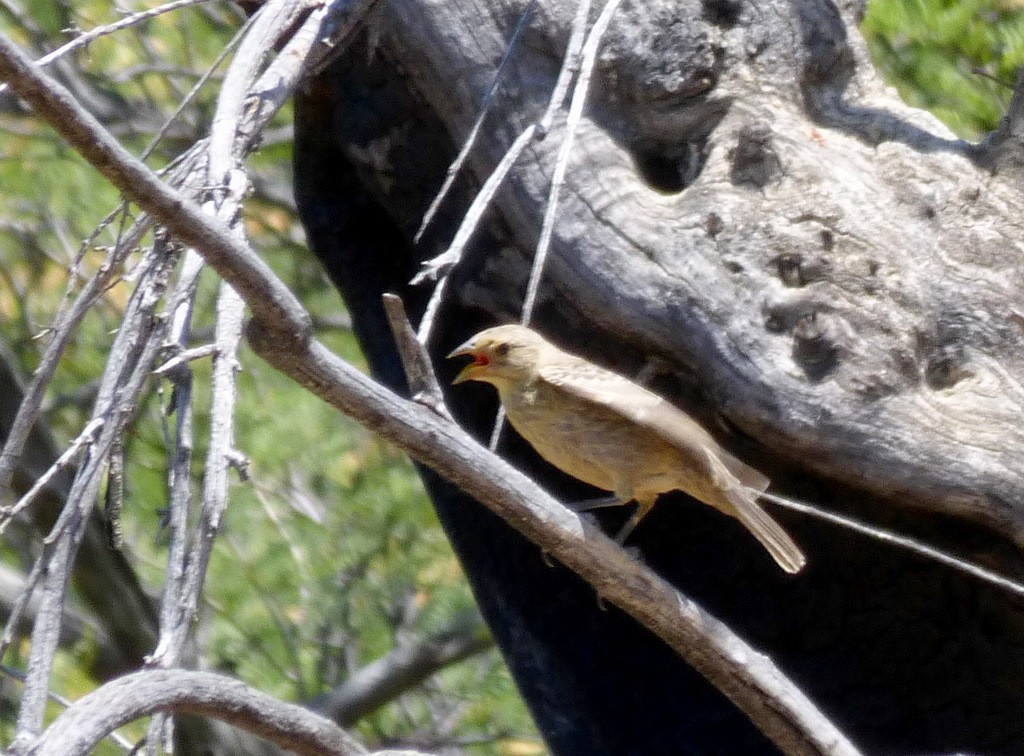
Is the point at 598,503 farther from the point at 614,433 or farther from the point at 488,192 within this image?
the point at 488,192

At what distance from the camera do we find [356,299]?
384 cm

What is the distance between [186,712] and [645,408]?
1.10m

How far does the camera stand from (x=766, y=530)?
2.69m

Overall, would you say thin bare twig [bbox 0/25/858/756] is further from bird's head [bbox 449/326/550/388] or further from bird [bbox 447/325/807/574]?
bird's head [bbox 449/326/550/388]

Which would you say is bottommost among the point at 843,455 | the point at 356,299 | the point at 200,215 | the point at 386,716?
the point at 386,716

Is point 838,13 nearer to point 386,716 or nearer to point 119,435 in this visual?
point 119,435

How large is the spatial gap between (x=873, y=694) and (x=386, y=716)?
366 cm

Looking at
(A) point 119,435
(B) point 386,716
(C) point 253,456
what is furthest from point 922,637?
(B) point 386,716

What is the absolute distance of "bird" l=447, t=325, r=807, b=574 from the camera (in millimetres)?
2684

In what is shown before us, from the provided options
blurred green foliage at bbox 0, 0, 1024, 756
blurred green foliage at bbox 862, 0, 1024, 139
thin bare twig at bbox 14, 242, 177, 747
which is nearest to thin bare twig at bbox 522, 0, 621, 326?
thin bare twig at bbox 14, 242, 177, 747

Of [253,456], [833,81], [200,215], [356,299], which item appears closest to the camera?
[200,215]

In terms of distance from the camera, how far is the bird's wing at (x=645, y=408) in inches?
105

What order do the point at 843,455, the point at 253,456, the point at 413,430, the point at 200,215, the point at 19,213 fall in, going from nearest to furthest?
the point at 200,215 < the point at 413,430 < the point at 843,455 < the point at 253,456 < the point at 19,213

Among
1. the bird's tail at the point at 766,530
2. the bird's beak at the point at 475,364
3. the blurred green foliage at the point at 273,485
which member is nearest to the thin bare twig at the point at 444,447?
the bird's tail at the point at 766,530
